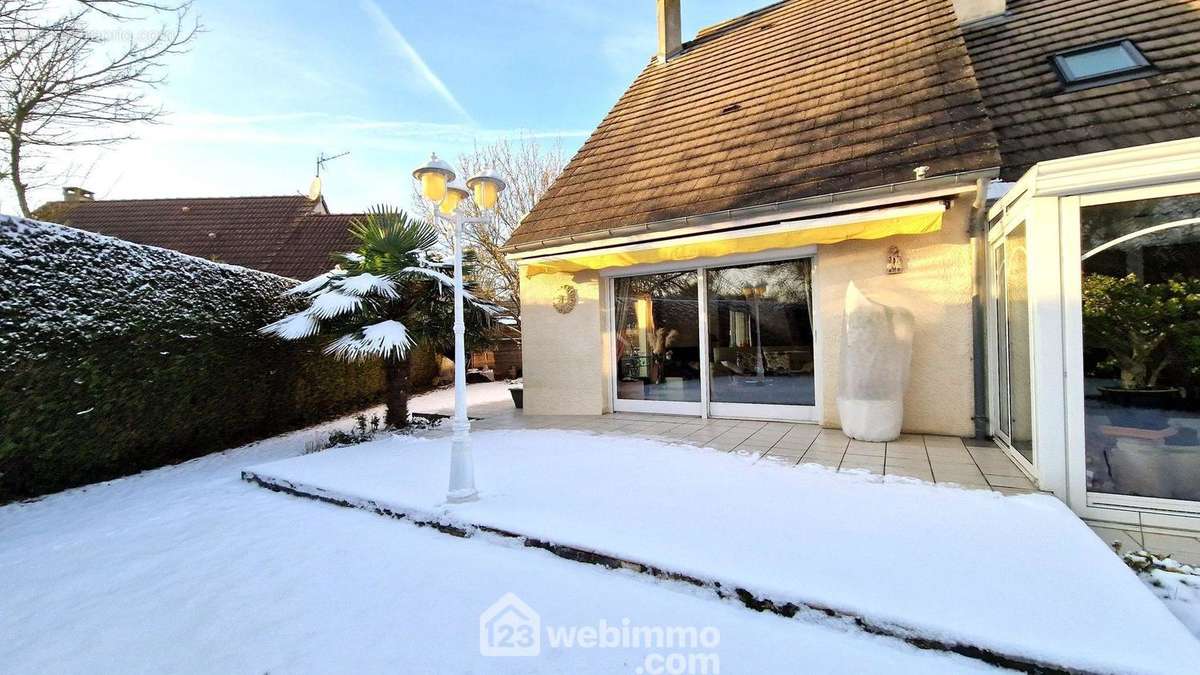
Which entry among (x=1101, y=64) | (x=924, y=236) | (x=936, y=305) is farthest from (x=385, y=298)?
(x=1101, y=64)

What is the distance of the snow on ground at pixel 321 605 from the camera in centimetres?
288

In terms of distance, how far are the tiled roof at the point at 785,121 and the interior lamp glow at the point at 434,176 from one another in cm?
419

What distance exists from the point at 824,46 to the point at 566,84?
1064 cm

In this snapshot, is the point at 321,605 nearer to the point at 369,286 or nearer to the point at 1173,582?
the point at 369,286

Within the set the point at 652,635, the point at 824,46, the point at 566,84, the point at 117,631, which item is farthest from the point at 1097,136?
the point at 566,84

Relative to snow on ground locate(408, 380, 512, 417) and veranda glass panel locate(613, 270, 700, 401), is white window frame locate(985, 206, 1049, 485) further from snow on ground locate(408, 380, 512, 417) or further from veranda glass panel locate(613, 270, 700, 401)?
snow on ground locate(408, 380, 512, 417)

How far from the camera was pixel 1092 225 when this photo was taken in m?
4.60

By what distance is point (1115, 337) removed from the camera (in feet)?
15.7

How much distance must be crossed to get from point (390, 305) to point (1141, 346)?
34.2ft

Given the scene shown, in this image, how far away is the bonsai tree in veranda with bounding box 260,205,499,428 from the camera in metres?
8.29

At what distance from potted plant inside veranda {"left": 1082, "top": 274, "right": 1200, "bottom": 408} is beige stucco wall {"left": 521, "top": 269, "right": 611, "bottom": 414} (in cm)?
727

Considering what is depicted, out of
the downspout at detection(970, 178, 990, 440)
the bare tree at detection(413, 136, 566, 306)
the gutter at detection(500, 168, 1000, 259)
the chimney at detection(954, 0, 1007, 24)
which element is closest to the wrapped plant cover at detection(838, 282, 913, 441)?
the downspout at detection(970, 178, 990, 440)

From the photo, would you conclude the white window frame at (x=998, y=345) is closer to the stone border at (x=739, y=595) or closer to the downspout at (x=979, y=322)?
the downspout at (x=979, y=322)

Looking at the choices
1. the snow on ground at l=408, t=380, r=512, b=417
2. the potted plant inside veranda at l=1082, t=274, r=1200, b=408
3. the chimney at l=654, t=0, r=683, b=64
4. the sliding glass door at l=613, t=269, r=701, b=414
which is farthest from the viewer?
the chimney at l=654, t=0, r=683, b=64
